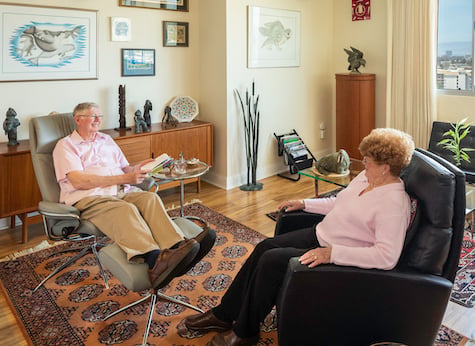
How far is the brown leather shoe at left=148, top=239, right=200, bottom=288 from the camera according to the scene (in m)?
2.04

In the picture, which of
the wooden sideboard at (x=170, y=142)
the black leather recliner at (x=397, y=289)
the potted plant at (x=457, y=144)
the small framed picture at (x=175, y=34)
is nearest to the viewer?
the black leather recliner at (x=397, y=289)

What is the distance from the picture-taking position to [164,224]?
7.64ft

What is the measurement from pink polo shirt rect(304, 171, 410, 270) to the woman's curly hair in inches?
3.2

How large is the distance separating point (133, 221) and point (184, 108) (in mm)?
2411

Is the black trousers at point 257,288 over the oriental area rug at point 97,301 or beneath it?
over

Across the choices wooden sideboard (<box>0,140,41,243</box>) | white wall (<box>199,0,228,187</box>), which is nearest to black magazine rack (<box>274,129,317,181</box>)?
white wall (<box>199,0,228,187</box>)

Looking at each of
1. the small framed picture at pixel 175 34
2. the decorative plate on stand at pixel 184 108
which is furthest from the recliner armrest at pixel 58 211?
the small framed picture at pixel 175 34

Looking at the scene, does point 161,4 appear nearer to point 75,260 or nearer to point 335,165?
point 335,165

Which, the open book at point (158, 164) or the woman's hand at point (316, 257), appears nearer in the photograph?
the woman's hand at point (316, 257)

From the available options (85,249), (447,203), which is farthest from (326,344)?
(85,249)

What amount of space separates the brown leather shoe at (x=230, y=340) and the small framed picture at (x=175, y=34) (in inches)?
124

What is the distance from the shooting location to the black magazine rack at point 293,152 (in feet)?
16.1

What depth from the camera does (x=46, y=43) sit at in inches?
140

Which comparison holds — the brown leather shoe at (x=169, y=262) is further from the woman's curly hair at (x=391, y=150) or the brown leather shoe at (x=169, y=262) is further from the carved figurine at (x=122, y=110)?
the carved figurine at (x=122, y=110)
